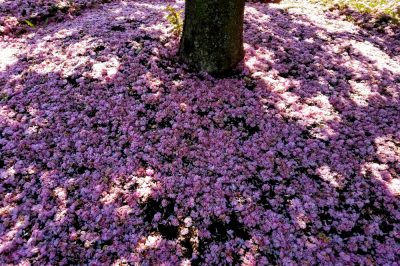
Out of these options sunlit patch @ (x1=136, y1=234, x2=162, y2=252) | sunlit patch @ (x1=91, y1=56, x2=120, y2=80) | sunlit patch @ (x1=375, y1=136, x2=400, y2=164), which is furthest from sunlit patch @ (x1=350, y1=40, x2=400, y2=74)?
sunlit patch @ (x1=136, y1=234, x2=162, y2=252)

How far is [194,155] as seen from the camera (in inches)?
258

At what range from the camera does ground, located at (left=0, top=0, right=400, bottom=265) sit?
525cm

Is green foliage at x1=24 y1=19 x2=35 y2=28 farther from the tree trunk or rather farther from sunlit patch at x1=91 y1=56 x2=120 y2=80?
the tree trunk

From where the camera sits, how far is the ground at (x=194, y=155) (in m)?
5.25

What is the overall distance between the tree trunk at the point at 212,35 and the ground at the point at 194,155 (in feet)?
1.13

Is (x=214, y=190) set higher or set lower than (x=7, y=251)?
higher

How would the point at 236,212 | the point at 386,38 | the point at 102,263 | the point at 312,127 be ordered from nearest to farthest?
the point at 102,263
the point at 236,212
the point at 312,127
the point at 386,38

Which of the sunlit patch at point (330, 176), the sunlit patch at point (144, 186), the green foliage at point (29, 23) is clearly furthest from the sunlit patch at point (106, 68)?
the sunlit patch at point (330, 176)

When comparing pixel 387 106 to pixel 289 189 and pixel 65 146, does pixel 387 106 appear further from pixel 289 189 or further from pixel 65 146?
pixel 65 146

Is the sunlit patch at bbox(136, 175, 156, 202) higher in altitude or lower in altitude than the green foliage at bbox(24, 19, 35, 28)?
lower

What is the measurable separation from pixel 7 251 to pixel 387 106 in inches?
325

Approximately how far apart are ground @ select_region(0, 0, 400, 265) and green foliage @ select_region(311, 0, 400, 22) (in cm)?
360

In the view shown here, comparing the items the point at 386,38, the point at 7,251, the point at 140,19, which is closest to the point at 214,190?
the point at 7,251

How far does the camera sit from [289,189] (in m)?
6.03
